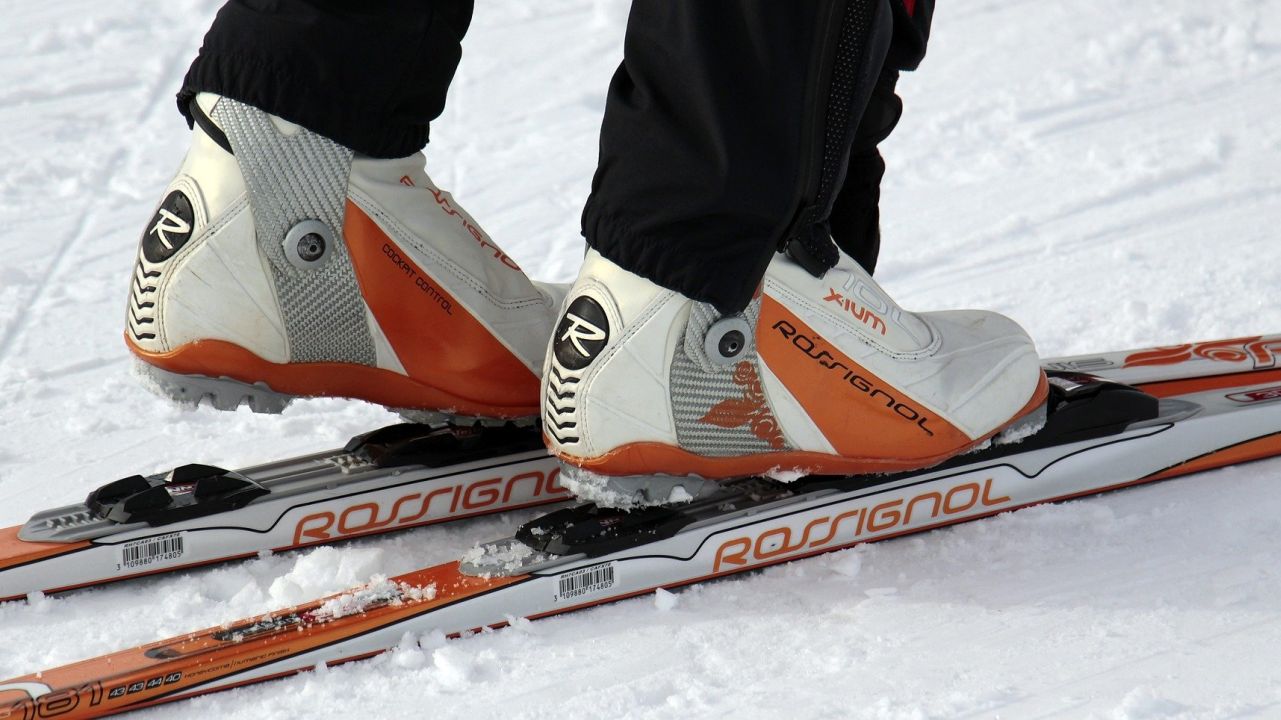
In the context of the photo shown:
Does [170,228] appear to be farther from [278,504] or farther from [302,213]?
[278,504]

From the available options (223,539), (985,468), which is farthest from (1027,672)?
(223,539)

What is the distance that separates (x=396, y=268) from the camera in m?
1.87

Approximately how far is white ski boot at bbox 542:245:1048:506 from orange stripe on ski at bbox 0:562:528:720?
23cm

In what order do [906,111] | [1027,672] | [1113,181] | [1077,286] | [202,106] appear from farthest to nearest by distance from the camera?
[906,111] → [1113,181] → [1077,286] → [202,106] → [1027,672]

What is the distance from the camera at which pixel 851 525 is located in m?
1.79

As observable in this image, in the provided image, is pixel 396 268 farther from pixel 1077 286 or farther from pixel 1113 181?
pixel 1113 181

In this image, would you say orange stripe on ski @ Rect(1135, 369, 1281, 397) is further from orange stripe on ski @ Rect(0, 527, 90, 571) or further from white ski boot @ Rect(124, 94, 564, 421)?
orange stripe on ski @ Rect(0, 527, 90, 571)

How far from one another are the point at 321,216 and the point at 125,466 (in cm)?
65

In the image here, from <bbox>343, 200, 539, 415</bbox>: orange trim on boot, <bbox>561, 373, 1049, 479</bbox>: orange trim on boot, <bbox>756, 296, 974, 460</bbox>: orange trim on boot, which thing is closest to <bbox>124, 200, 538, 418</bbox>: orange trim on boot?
<bbox>343, 200, 539, 415</bbox>: orange trim on boot

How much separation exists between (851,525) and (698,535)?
0.23m

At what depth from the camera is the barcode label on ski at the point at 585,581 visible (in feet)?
5.41

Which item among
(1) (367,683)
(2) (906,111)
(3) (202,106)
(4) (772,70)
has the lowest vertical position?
(2) (906,111)

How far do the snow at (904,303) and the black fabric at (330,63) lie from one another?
614 millimetres

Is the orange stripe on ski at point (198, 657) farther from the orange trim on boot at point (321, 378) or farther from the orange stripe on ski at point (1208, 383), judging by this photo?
the orange stripe on ski at point (1208, 383)
